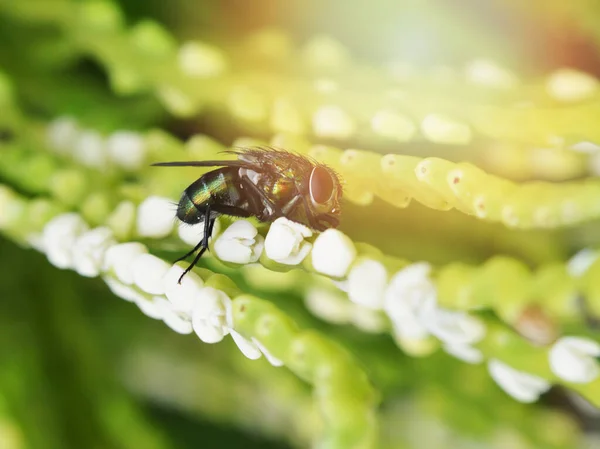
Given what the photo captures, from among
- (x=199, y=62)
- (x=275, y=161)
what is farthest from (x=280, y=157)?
(x=199, y=62)

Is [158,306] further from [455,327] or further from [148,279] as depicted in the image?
[455,327]

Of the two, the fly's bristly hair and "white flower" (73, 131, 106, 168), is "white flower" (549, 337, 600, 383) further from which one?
"white flower" (73, 131, 106, 168)

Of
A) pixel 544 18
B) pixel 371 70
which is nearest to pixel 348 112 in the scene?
pixel 371 70

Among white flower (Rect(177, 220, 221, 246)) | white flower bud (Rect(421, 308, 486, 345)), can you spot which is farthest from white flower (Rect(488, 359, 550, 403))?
white flower (Rect(177, 220, 221, 246))

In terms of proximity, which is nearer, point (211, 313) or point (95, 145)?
point (211, 313)

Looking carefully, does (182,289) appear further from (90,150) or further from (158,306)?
(90,150)

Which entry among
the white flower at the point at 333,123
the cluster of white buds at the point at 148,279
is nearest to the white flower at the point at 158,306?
the cluster of white buds at the point at 148,279

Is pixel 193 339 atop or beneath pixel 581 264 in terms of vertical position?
beneath
